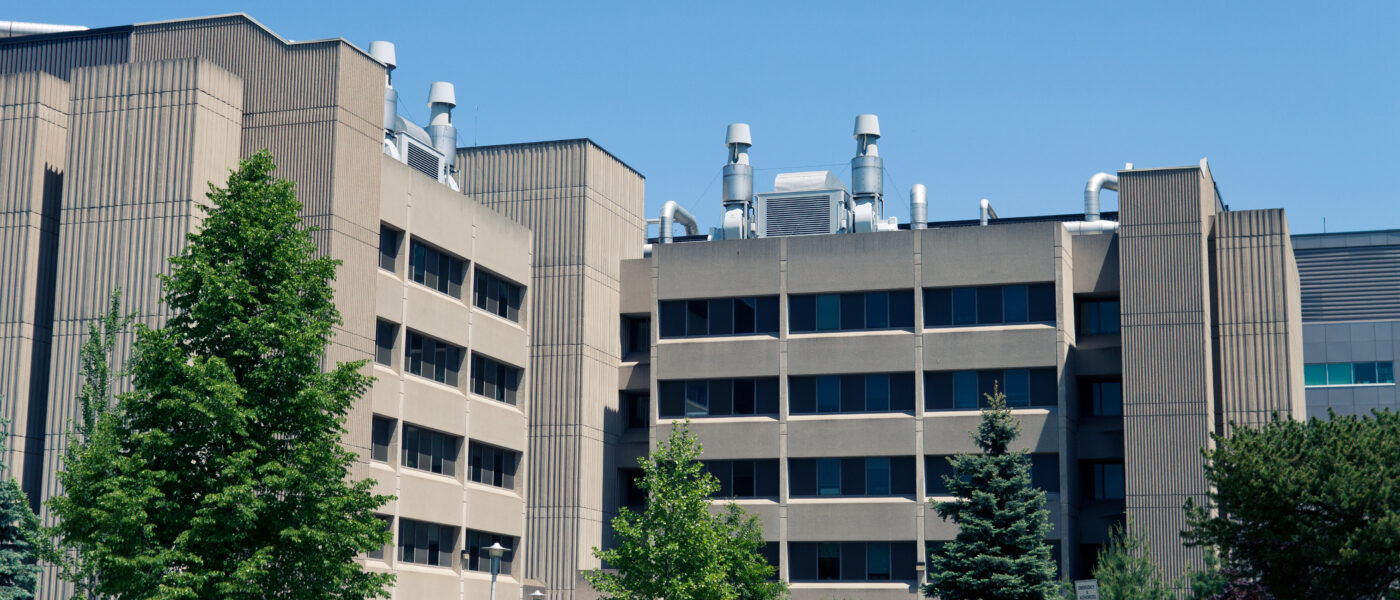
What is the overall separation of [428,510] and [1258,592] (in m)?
25.5

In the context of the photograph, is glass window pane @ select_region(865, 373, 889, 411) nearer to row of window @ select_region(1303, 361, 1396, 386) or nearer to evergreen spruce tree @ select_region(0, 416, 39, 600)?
evergreen spruce tree @ select_region(0, 416, 39, 600)

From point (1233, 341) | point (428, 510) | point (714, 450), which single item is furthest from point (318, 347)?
point (1233, 341)

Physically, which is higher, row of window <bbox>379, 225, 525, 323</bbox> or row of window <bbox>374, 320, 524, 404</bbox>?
row of window <bbox>379, 225, 525, 323</bbox>

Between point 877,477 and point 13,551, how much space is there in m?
29.0

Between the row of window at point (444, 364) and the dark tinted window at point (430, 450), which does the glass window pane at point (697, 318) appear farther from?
the dark tinted window at point (430, 450)

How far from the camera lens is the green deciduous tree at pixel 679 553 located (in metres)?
45.8

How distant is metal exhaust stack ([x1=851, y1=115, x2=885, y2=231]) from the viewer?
6500 centimetres

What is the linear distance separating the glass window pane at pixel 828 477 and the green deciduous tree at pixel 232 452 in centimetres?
2800

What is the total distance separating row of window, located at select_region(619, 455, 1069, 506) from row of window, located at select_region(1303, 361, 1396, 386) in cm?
3438

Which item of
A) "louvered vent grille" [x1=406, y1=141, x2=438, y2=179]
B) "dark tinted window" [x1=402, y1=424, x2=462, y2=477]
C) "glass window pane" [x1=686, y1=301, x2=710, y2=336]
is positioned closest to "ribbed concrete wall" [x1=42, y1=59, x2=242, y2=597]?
"dark tinted window" [x1=402, y1=424, x2=462, y2=477]

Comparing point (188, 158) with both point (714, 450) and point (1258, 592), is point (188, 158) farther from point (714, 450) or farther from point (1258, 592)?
point (1258, 592)

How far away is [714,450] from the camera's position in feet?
197

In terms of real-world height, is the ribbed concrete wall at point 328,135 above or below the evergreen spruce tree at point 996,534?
above

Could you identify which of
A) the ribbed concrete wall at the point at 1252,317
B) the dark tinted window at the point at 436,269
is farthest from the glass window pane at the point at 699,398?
the ribbed concrete wall at the point at 1252,317
